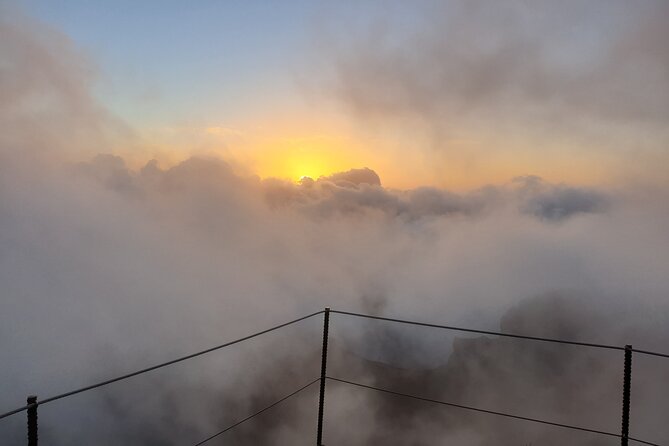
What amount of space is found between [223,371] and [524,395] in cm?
11276

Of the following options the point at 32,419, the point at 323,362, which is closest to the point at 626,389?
the point at 323,362

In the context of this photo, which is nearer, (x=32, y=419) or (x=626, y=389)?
(x=32, y=419)

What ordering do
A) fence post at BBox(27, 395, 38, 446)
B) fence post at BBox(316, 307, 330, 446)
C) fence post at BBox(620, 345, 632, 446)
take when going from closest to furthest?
fence post at BBox(27, 395, 38, 446), fence post at BBox(620, 345, 632, 446), fence post at BBox(316, 307, 330, 446)

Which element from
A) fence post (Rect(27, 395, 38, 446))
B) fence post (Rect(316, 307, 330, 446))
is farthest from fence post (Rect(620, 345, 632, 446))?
fence post (Rect(27, 395, 38, 446))

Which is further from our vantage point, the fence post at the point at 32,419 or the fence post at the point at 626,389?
the fence post at the point at 626,389

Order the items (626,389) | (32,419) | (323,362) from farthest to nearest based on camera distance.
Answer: (323,362) < (626,389) < (32,419)

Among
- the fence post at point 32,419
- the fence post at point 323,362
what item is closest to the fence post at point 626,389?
the fence post at point 323,362

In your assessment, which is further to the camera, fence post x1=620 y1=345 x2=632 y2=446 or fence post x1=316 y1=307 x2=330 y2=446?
fence post x1=316 y1=307 x2=330 y2=446

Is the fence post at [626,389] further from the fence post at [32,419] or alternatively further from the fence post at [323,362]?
the fence post at [32,419]

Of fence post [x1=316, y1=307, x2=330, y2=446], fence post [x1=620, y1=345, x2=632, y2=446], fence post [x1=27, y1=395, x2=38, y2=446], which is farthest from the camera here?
→ fence post [x1=316, y1=307, x2=330, y2=446]

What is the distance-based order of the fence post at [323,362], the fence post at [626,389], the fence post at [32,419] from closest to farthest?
the fence post at [32,419] → the fence post at [626,389] → the fence post at [323,362]

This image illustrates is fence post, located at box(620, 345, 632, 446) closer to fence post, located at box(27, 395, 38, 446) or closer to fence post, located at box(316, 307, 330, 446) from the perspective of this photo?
fence post, located at box(316, 307, 330, 446)

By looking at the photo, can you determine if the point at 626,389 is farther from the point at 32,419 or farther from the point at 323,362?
the point at 32,419

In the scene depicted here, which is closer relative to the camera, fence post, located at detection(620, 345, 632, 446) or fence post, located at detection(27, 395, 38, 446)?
fence post, located at detection(27, 395, 38, 446)
